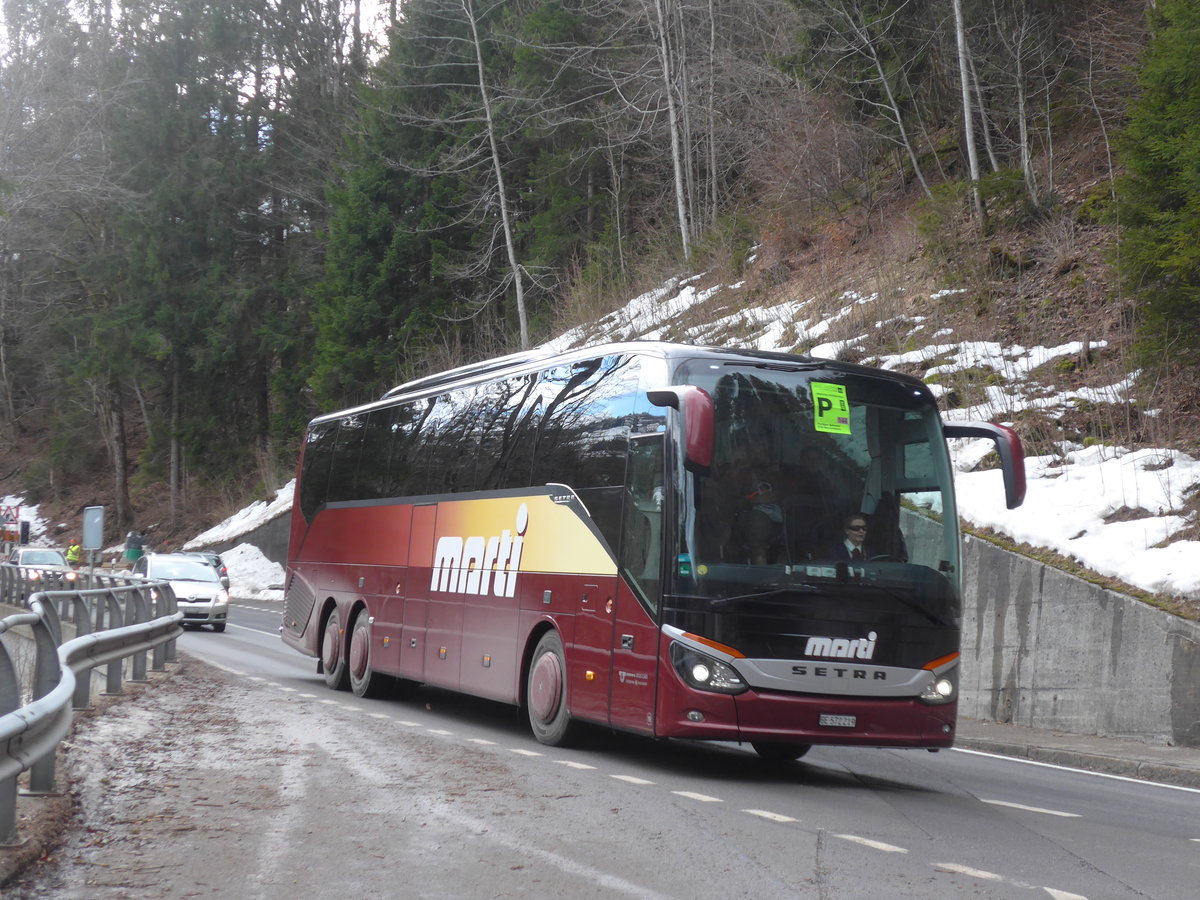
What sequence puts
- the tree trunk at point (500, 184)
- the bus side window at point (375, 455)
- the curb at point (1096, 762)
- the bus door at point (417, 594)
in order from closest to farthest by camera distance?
the curb at point (1096, 762), the bus door at point (417, 594), the bus side window at point (375, 455), the tree trunk at point (500, 184)

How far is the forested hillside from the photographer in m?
23.0

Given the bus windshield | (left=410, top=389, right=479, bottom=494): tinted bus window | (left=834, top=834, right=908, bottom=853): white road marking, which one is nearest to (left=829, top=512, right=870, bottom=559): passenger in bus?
the bus windshield

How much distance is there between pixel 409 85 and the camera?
47344mm

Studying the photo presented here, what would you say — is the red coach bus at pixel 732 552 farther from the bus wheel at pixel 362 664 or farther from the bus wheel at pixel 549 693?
the bus wheel at pixel 362 664

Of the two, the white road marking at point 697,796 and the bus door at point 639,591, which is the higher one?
the bus door at point 639,591

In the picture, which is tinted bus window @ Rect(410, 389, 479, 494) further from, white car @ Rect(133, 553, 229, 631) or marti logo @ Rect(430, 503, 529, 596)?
white car @ Rect(133, 553, 229, 631)

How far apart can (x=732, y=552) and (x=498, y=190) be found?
119 ft

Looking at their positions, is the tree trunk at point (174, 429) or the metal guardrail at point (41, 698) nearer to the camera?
the metal guardrail at point (41, 698)

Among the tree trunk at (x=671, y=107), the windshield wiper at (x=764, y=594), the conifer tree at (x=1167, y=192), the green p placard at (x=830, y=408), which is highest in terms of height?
the tree trunk at (x=671, y=107)

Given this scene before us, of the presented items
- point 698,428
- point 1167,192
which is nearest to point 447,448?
point 698,428

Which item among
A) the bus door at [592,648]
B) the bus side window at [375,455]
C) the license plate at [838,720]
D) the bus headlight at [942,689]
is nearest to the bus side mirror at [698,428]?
the bus door at [592,648]

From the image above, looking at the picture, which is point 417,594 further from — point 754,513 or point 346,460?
point 754,513

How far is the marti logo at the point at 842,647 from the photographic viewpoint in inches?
382

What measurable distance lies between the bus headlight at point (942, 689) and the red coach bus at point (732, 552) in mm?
15
